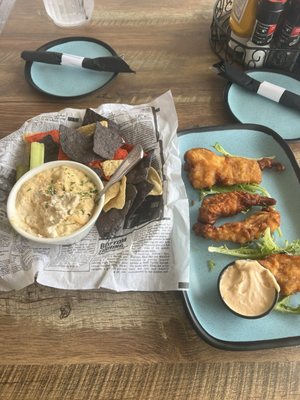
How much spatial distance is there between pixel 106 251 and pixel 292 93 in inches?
38.3

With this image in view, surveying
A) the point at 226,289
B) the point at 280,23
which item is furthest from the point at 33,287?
the point at 280,23

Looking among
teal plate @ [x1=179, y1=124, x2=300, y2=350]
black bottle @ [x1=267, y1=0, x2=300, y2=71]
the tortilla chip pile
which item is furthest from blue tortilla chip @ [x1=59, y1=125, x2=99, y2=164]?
black bottle @ [x1=267, y1=0, x2=300, y2=71]

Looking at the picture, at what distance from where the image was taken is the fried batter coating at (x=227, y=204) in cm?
117

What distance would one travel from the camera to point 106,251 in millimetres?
1101

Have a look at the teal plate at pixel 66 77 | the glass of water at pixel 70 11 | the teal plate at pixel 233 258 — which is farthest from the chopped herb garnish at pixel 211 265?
the glass of water at pixel 70 11

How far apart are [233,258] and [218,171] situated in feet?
1.01

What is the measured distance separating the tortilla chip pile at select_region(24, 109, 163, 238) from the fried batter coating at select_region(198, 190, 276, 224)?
156mm

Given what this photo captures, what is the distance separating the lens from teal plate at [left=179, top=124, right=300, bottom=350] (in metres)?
0.98

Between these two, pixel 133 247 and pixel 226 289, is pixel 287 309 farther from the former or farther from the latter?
pixel 133 247

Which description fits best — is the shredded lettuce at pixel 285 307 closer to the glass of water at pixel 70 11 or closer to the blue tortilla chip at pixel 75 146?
the blue tortilla chip at pixel 75 146

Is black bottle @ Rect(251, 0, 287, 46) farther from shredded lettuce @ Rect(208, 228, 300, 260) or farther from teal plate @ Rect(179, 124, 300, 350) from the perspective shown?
shredded lettuce @ Rect(208, 228, 300, 260)

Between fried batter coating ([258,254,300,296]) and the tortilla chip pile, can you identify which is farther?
the tortilla chip pile

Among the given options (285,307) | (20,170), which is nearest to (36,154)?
(20,170)

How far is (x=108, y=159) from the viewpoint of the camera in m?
1.21
